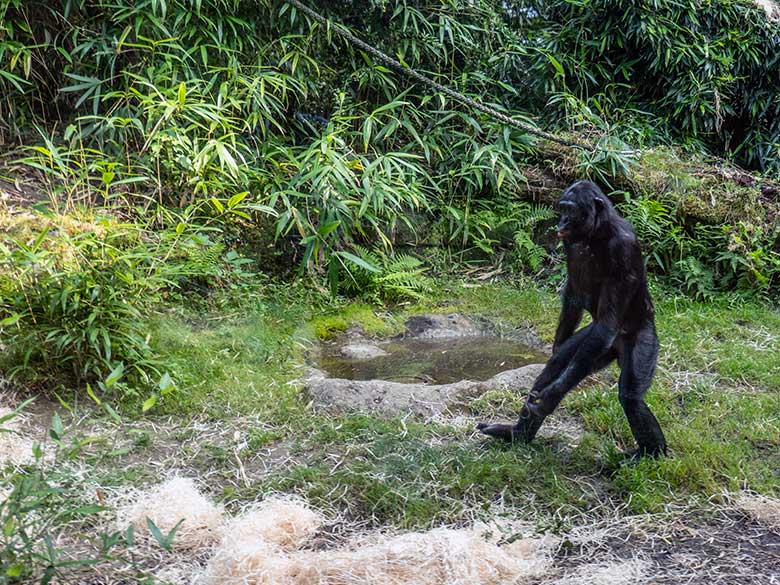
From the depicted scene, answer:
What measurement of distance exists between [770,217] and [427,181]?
8.49ft

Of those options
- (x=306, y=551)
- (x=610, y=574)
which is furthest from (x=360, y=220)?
(x=610, y=574)

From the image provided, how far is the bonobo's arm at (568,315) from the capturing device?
3.53 metres

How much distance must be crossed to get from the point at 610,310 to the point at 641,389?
35 cm

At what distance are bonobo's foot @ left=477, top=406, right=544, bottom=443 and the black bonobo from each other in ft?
0.20

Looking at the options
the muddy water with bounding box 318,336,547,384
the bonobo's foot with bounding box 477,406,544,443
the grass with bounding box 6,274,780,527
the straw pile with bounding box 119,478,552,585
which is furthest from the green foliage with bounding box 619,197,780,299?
the straw pile with bounding box 119,478,552,585

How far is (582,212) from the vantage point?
10.6 ft

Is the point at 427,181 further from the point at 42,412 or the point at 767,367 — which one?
the point at 42,412

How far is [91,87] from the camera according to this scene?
18.1 feet

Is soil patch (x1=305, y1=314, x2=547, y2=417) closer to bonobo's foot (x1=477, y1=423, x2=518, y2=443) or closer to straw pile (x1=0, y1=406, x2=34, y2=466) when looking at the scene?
bonobo's foot (x1=477, y1=423, x2=518, y2=443)

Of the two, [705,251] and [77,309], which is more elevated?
[705,251]

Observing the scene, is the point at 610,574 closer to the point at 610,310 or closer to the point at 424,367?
the point at 610,310

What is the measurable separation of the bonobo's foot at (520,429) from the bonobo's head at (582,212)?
2.60 ft

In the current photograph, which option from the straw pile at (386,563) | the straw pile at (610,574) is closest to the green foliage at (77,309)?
the straw pile at (386,563)

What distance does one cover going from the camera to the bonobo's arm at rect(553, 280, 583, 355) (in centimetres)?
353
